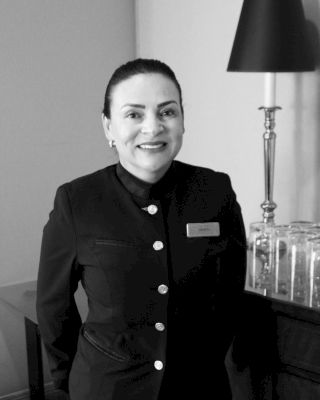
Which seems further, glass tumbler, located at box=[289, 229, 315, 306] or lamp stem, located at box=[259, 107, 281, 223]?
lamp stem, located at box=[259, 107, 281, 223]

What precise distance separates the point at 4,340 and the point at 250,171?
3.82 ft

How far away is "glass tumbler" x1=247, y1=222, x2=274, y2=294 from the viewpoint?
1438mm

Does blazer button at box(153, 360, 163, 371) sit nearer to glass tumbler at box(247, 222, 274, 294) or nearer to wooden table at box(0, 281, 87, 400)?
glass tumbler at box(247, 222, 274, 294)

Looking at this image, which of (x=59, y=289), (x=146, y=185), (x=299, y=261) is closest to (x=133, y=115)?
(x=146, y=185)

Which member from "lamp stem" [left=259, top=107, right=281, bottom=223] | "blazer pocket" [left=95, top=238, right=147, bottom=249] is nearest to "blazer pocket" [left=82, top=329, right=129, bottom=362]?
"blazer pocket" [left=95, top=238, right=147, bottom=249]

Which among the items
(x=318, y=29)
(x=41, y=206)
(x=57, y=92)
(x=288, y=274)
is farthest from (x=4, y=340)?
(x=318, y=29)

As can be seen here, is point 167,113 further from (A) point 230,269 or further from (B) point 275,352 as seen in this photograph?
(B) point 275,352

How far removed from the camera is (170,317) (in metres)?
1.11

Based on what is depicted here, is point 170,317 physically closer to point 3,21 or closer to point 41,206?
point 41,206

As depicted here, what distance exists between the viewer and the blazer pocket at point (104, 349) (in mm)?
1106

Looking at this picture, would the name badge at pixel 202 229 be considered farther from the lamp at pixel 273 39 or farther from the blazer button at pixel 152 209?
the lamp at pixel 273 39

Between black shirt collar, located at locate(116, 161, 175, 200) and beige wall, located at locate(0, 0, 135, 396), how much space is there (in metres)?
1.10

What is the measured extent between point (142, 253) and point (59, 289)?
209 mm

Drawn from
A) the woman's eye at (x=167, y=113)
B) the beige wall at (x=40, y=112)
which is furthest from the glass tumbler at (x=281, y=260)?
the beige wall at (x=40, y=112)
